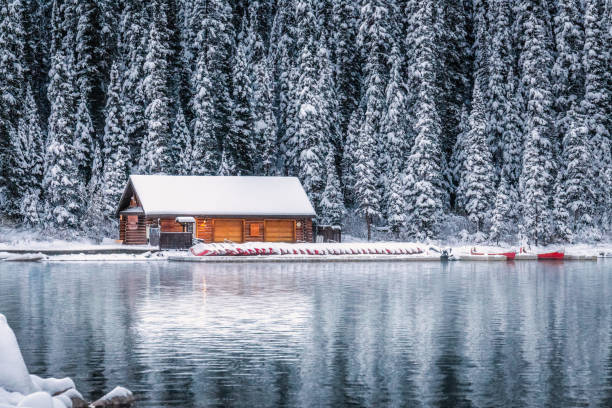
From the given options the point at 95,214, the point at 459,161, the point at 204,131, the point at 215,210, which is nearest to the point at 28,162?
the point at 95,214

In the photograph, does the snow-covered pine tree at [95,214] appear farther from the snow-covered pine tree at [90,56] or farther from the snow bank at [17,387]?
the snow bank at [17,387]

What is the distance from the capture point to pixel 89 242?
64.9 meters

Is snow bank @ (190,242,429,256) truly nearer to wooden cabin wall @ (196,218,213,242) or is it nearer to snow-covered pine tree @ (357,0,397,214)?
wooden cabin wall @ (196,218,213,242)

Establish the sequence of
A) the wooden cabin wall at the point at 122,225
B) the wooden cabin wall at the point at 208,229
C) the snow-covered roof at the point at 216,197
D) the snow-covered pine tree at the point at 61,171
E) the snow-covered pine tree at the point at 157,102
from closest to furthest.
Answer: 1. the snow-covered roof at the point at 216,197
2. the wooden cabin wall at the point at 208,229
3. the wooden cabin wall at the point at 122,225
4. the snow-covered pine tree at the point at 61,171
5. the snow-covered pine tree at the point at 157,102

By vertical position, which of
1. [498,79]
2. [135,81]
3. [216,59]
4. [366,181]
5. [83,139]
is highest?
[216,59]

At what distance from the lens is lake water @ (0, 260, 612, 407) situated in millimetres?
11734

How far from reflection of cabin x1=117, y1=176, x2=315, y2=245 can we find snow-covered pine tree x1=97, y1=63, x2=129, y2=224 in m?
5.43

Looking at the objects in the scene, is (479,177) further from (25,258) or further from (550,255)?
(25,258)

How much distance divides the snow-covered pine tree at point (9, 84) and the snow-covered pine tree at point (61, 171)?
3.45m

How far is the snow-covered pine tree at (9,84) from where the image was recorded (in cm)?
6894

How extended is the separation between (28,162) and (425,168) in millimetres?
35014

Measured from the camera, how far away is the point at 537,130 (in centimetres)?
7081

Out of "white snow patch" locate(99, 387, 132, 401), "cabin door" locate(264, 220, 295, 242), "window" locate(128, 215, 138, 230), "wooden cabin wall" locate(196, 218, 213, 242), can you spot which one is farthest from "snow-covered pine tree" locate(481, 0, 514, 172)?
"white snow patch" locate(99, 387, 132, 401)

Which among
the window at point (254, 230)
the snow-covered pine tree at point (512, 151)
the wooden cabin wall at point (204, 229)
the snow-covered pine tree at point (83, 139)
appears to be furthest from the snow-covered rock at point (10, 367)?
the snow-covered pine tree at point (83, 139)
